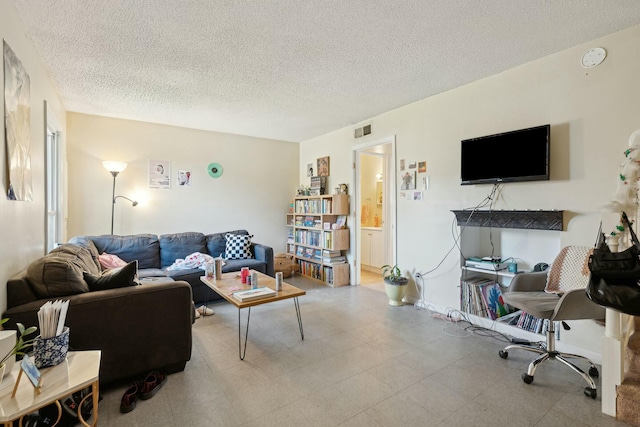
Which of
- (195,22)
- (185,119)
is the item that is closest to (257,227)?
(185,119)

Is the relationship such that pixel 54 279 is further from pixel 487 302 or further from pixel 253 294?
pixel 487 302

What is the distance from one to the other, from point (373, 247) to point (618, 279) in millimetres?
4090

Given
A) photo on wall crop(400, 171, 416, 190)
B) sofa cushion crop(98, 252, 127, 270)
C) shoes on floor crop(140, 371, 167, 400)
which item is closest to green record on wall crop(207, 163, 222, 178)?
sofa cushion crop(98, 252, 127, 270)

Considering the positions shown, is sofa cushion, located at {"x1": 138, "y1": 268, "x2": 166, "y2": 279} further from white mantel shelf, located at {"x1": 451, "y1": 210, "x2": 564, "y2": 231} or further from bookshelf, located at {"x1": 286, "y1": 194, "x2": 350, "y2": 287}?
white mantel shelf, located at {"x1": 451, "y1": 210, "x2": 564, "y2": 231}

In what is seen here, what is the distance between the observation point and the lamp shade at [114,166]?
154 inches

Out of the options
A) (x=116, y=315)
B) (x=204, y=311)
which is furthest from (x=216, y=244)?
(x=116, y=315)

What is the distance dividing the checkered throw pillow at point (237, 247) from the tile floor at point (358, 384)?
1488mm

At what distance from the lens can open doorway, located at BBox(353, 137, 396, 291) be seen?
4633mm

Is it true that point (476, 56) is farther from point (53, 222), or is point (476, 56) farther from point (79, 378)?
point (53, 222)

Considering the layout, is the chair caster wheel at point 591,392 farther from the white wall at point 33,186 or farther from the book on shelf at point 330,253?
the white wall at point 33,186

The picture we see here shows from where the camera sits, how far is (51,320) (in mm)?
1404

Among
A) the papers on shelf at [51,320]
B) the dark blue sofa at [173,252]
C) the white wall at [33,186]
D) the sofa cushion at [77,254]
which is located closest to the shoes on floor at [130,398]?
the papers on shelf at [51,320]

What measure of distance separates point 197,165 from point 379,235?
3329 mm

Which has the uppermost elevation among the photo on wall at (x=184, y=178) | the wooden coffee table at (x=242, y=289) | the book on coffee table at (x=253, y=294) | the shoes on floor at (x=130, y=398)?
the photo on wall at (x=184, y=178)
